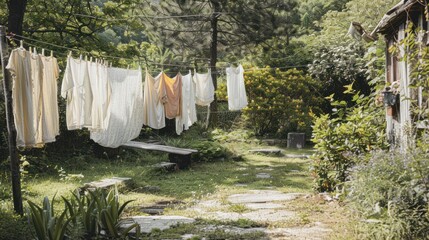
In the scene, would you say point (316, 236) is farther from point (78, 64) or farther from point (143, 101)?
point (143, 101)

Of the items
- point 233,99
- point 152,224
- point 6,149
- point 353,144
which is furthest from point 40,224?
point 233,99

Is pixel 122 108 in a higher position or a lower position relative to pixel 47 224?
higher

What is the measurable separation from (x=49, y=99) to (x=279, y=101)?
9961 millimetres

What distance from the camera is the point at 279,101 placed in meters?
15.4

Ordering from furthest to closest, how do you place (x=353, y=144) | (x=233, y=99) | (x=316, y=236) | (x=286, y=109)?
(x=286, y=109), (x=233, y=99), (x=353, y=144), (x=316, y=236)

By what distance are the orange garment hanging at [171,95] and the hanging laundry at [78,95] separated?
224cm

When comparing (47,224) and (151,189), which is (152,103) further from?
(47,224)

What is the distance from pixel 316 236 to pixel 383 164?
1.04 meters

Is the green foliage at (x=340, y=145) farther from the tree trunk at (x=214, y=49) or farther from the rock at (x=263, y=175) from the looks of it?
the tree trunk at (x=214, y=49)

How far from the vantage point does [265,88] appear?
1559cm

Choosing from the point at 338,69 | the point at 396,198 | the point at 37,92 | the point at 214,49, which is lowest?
the point at 396,198

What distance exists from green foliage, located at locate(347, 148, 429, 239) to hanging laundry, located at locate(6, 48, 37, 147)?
3.99m

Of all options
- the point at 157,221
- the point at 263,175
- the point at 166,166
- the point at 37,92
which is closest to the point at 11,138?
the point at 37,92

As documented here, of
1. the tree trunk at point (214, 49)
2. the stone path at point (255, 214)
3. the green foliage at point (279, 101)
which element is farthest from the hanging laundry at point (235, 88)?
the tree trunk at point (214, 49)
